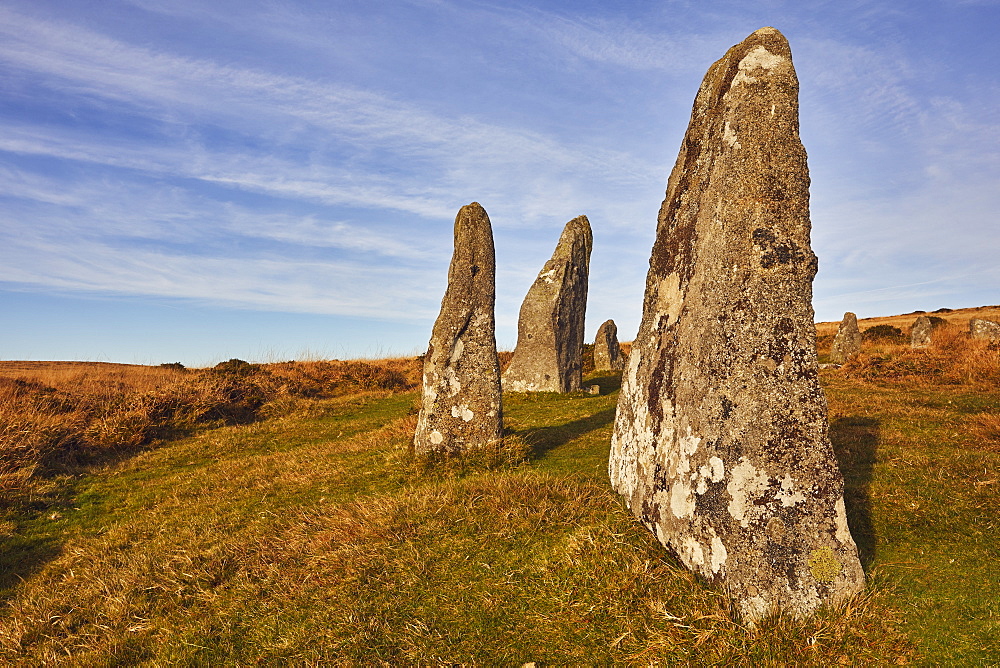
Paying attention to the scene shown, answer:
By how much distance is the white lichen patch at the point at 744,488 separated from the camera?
4.24 metres

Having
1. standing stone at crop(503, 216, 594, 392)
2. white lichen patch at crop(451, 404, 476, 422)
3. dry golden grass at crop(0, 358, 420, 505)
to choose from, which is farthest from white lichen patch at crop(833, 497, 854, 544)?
dry golden grass at crop(0, 358, 420, 505)

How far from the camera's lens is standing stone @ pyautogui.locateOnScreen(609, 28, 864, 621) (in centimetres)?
417

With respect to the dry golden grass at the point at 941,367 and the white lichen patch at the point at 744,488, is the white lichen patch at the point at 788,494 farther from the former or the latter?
the dry golden grass at the point at 941,367

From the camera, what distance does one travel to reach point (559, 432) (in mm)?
11000

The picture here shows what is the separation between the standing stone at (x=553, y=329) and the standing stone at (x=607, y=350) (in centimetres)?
461

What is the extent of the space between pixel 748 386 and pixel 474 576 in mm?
3023

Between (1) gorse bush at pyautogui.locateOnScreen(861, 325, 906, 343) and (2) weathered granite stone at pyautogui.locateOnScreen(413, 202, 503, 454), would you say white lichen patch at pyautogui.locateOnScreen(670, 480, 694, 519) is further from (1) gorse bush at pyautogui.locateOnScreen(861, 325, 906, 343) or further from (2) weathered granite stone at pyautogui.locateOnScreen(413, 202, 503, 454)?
(1) gorse bush at pyautogui.locateOnScreen(861, 325, 906, 343)

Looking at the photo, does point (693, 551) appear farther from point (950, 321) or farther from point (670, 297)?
point (950, 321)

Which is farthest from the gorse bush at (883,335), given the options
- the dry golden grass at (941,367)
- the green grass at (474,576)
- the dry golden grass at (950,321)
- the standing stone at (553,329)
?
the green grass at (474,576)

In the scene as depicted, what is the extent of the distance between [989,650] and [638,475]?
2.69 metres

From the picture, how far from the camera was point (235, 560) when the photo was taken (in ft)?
20.5

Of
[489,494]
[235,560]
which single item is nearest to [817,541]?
[489,494]

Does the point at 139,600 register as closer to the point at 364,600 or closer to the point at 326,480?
the point at 364,600

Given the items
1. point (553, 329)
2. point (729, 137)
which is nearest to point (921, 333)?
point (553, 329)
